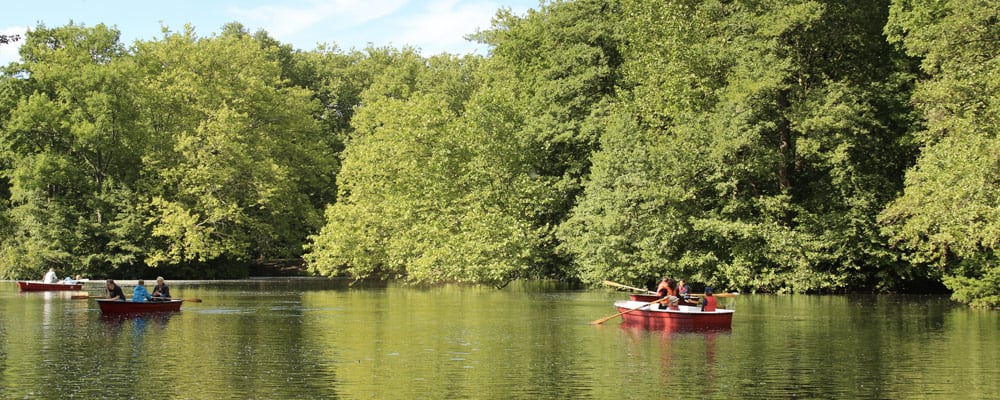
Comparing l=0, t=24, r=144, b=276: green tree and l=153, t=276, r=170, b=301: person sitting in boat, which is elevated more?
l=0, t=24, r=144, b=276: green tree

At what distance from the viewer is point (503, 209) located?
65.8 metres

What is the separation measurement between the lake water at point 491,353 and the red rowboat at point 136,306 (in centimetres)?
58

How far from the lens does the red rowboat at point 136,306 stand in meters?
42.6

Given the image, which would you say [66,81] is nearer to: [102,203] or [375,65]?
[102,203]

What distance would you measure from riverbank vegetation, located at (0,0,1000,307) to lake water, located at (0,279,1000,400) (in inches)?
290

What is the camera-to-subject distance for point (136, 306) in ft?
Answer: 143

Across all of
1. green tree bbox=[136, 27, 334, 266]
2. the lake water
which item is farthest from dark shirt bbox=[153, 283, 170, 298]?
green tree bbox=[136, 27, 334, 266]

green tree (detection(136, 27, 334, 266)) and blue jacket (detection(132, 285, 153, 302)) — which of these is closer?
blue jacket (detection(132, 285, 153, 302))

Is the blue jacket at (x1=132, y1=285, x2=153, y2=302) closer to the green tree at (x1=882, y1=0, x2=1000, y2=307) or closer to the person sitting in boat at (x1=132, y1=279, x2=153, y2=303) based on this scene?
the person sitting in boat at (x1=132, y1=279, x2=153, y2=303)

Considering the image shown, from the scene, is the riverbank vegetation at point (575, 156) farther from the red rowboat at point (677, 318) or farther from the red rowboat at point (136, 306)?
the red rowboat at point (136, 306)

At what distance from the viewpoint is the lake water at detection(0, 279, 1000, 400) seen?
21969 millimetres

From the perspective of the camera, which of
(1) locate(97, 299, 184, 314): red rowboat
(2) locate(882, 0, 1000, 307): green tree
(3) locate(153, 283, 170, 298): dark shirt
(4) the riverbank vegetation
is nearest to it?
(2) locate(882, 0, 1000, 307): green tree

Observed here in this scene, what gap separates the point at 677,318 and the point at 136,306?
835 inches

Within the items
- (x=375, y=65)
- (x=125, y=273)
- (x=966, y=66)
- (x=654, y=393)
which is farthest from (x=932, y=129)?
(x=375, y=65)
